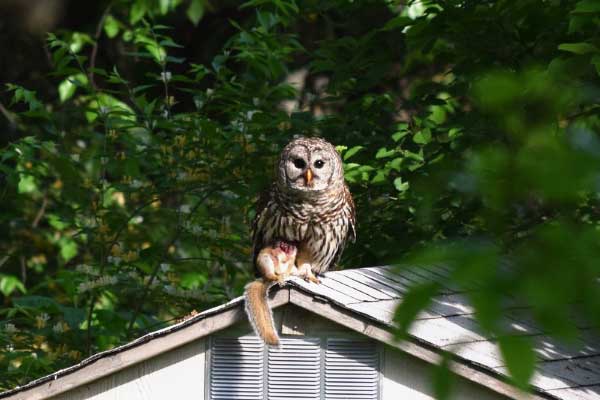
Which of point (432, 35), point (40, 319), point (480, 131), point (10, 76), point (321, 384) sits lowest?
point (321, 384)

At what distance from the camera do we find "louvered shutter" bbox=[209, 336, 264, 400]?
4.17m

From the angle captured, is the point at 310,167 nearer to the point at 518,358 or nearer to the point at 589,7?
the point at 589,7

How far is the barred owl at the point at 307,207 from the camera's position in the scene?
5293 mm

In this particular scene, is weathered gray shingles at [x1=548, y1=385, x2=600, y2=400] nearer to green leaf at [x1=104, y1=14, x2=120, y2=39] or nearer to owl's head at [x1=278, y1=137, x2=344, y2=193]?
owl's head at [x1=278, y1=137, x2=344, y2=193]

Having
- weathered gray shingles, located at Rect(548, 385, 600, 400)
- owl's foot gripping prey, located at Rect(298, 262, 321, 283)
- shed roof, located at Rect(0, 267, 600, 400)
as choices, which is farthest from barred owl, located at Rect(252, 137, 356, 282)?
weathered gray shingles, located at Rect(548, 385, 600, 400)

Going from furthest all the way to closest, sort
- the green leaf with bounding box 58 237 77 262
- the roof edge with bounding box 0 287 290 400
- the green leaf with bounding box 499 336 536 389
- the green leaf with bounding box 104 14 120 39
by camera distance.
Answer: the green leaf with bounding box 104 14 120 39 → the green leaf with bounding box 58 237 77 262 → the roof edge with bounding box 0 287 290 400 → the green leaf with bounding box 499 336 536 389

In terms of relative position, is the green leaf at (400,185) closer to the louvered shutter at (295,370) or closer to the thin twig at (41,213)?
the louvered shutter at (295,370)

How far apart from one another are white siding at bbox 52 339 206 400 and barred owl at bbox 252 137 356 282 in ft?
3.89

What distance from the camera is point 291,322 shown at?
13.5 ft

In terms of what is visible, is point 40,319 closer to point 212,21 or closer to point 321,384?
point 321,384

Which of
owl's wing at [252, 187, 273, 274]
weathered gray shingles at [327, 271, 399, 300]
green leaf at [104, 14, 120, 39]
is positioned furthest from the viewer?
green leaf at [104, 14, 120, 39]

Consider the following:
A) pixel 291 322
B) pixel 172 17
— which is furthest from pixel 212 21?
pixel 291 322

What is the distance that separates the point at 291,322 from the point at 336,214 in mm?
1337

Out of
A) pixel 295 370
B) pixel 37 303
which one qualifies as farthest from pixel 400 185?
pixel 37 303
